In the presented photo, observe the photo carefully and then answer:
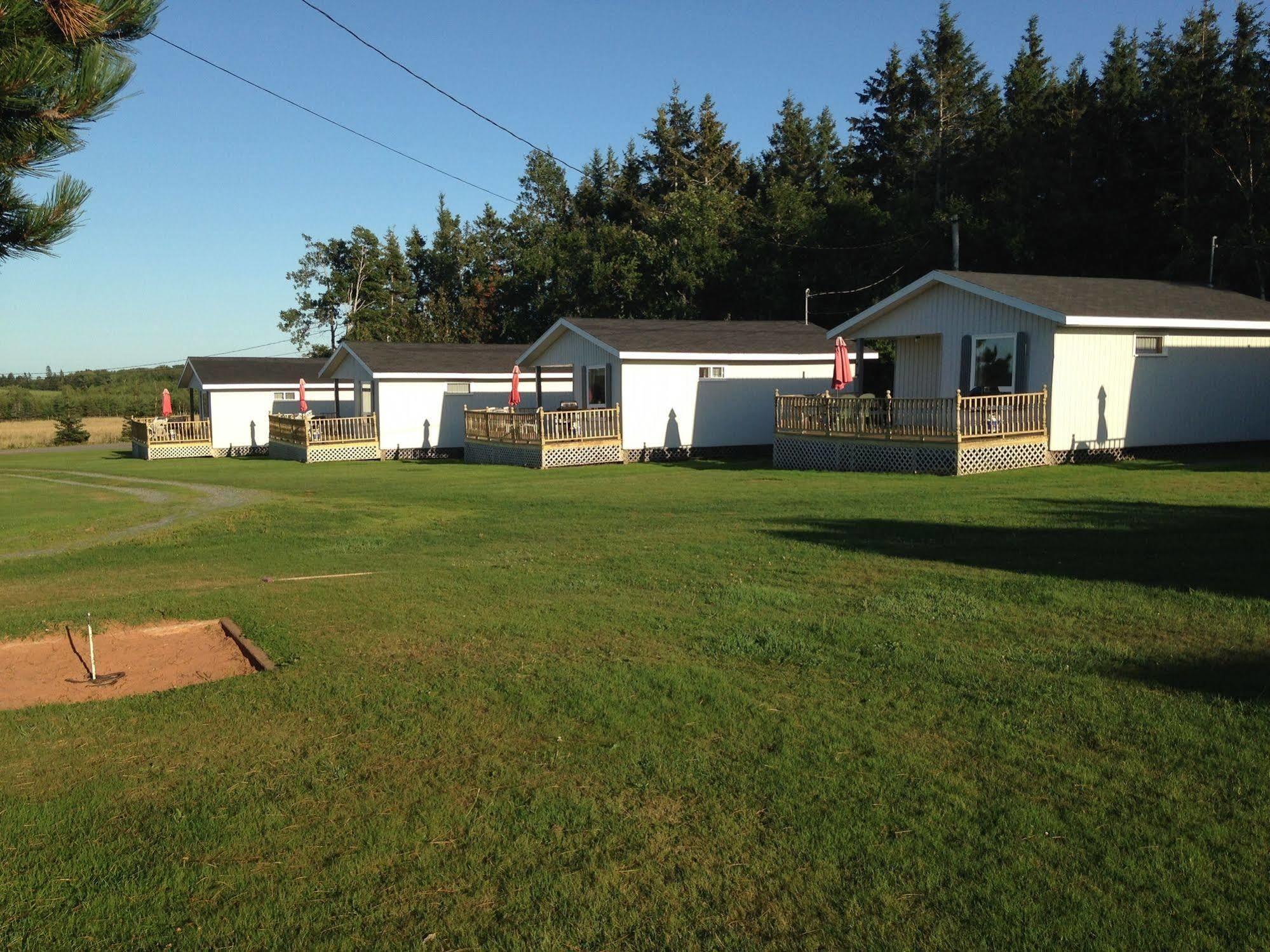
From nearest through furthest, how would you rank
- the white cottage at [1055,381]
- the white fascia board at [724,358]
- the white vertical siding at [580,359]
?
the white cottage at [1055,381] → the white fascia board at [724,358] → the white vertical siding at [580,359]

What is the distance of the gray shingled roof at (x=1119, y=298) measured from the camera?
2023cm

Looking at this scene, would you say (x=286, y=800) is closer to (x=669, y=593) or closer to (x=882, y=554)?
(x=669, y=593)

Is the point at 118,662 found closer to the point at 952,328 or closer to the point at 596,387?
the point at 952,328

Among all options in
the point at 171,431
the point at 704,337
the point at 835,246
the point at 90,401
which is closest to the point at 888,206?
the point at 835,246

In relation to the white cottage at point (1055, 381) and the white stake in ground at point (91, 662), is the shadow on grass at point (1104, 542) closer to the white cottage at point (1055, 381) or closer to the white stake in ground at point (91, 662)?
the white cottage at point (1055, 381)

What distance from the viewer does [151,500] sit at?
20656 millimetres

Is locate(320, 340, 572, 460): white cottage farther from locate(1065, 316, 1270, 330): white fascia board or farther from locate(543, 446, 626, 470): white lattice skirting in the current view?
locate(1065, 316, 1270, 330): white fascia board

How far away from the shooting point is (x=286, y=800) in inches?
183

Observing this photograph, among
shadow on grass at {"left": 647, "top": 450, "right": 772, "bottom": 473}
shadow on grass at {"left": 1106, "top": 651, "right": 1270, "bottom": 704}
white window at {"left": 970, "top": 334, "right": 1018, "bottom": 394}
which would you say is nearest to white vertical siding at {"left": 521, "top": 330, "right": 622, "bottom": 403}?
shadow on grass at {"left": 647, "top": 450, "right": 772, "bottom": 473}

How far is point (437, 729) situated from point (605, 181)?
6088cm

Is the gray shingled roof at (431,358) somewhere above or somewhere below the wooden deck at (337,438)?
above

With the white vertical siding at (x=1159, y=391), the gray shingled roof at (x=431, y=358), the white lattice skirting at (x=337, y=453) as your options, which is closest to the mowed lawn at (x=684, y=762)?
the white vertical siding at (x=1159, y=391)

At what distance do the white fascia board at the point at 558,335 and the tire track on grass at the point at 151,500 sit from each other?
32.2 feet

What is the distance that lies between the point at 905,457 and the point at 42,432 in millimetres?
59369
